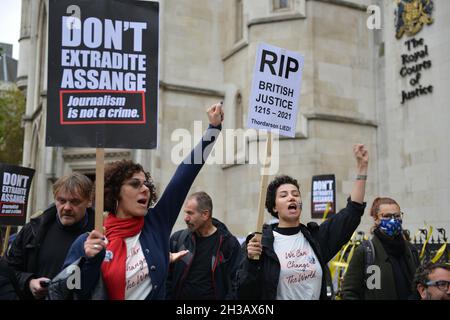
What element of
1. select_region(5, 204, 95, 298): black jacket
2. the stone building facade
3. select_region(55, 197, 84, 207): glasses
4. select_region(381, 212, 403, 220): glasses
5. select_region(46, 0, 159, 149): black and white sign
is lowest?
select_region(5, 204, 95, 298): black jacket

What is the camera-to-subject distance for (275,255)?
372cm

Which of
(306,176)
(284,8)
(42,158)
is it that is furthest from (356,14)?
(42,158)

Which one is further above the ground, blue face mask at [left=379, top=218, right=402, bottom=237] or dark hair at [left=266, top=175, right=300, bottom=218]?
dark hair at [left=266, top=175, right=300, bottom=218]

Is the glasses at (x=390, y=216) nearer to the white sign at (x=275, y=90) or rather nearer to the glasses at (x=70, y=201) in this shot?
the white sign at (x=275, y=90)

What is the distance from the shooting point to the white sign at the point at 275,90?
425 centimetres

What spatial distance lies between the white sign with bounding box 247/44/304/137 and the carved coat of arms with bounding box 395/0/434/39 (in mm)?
11019

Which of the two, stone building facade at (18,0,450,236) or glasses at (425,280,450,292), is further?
stone building facade at (18,0,450,236)

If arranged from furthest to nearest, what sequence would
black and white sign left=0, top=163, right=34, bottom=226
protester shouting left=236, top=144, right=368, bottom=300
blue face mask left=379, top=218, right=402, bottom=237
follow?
black and white sign left=0, top=163, right=34, bottom=226
blue face mask left=379, top=218, right=402, bottom=237
protester shouting left=236, top=144, right=368, bottom=300

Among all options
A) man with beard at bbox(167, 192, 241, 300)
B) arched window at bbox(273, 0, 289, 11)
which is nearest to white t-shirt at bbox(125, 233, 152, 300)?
man with beard at bbox(167, 192, 241, 300)

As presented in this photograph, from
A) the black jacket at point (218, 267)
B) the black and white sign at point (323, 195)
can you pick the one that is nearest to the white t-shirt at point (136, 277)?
the black jacket at point (218, 267)

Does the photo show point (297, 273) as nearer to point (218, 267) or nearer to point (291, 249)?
point (291, 249)

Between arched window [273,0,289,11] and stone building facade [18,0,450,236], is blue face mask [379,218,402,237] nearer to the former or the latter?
stone building facade [18,0,450,236]

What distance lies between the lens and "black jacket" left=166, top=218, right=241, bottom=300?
493 centimetres
